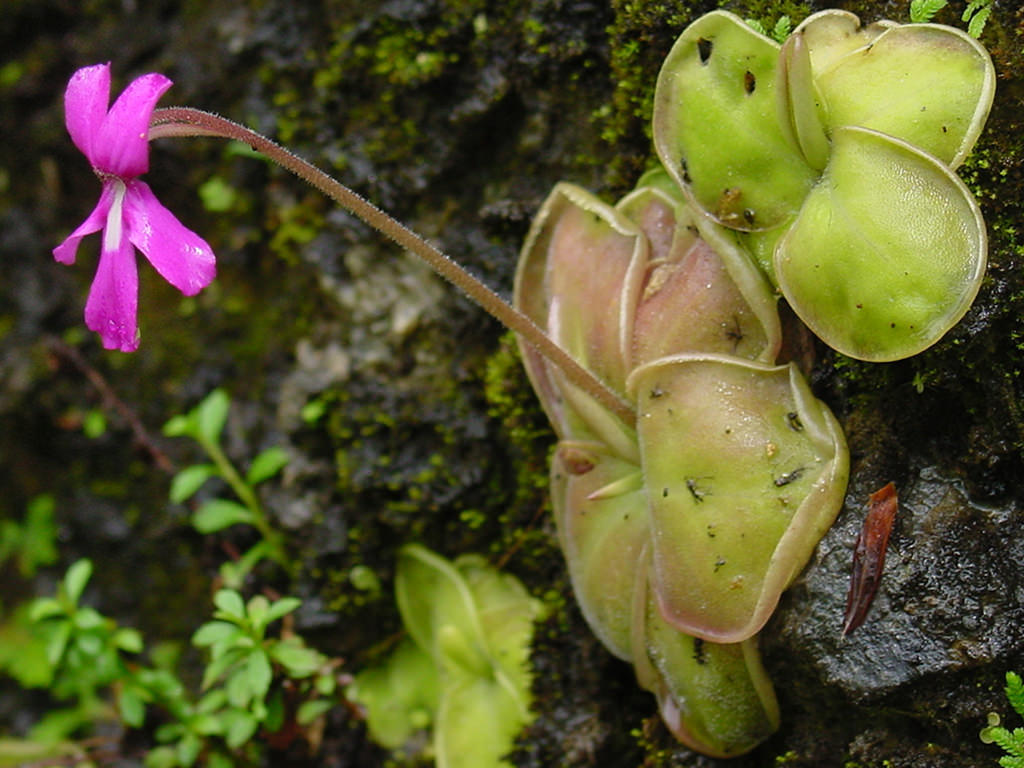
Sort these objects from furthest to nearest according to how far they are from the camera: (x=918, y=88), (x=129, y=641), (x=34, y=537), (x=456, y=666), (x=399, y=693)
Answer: (x=34, y=537), (x=399, y=693), (x=129, y=641), (x=456, y=666), (x=918, y=88)

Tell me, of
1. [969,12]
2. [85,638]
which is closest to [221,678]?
[85,638]

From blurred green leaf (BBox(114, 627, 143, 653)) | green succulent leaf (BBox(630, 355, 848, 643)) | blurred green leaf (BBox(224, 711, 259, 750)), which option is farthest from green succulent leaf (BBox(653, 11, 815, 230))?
blurred green leaf (BBox(114, 627, 143, 653))

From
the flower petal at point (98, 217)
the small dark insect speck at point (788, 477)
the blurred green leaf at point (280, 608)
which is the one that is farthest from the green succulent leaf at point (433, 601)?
the flower petal at point (98, 217)

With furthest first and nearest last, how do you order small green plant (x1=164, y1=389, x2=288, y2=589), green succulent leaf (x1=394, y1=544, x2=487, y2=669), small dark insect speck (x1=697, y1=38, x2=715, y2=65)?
1. small green plant (x1=164, y1=389, x2=288, y2=589)
2. green succulent leaf (x1=394, y1=544, x2=487, y2=669)
3. small dark insect speck (x1=697, y1=38, x2=715, y2=65)

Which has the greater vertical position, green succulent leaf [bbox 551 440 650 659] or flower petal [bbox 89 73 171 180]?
flower petal [bbox 89 73 171 180]

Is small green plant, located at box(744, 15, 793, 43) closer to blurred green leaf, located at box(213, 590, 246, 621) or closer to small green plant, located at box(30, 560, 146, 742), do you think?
blurred green leaf, located at box(213, 590, 246, 621)

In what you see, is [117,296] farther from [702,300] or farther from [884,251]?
[884,251]
